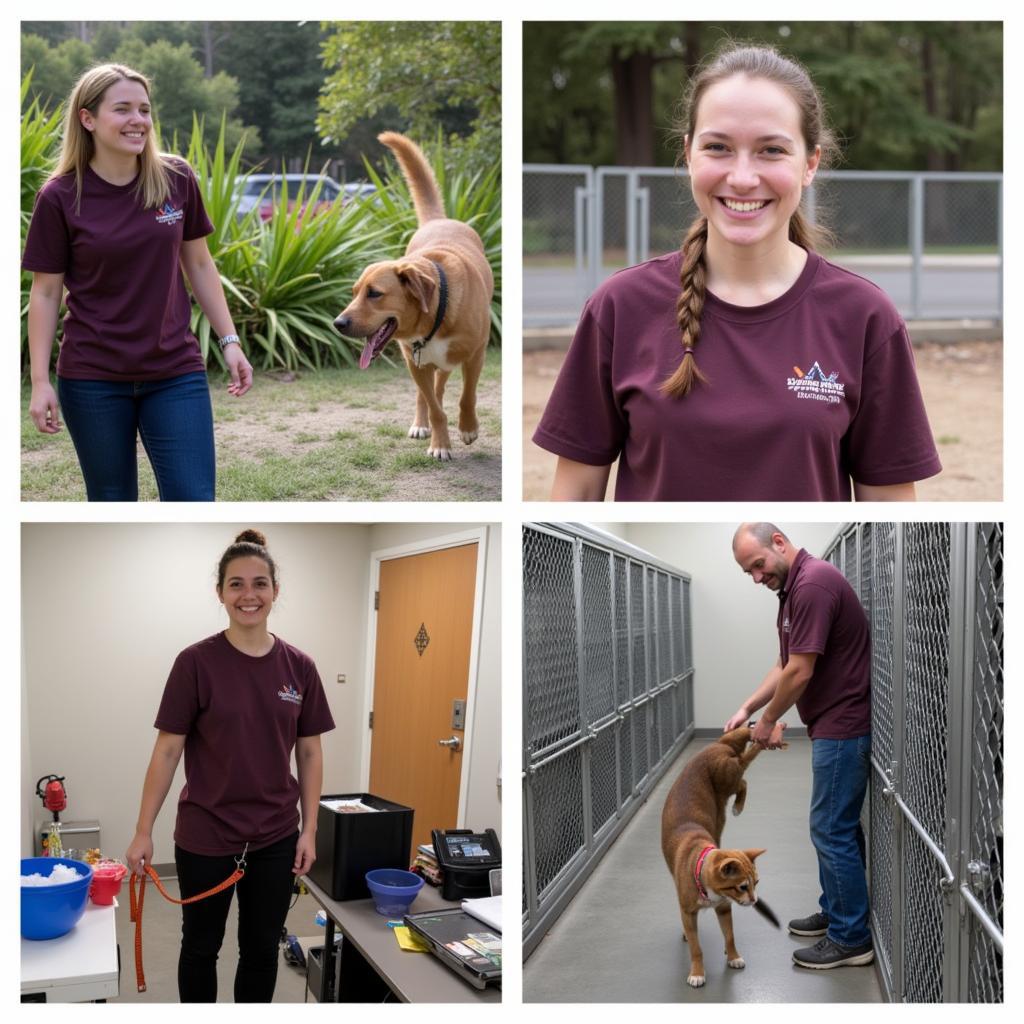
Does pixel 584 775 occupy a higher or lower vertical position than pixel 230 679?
lower

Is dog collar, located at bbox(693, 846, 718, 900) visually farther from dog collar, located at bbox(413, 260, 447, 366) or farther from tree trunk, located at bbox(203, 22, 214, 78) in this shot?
tree trunk, located at bbox(203, 22, 214, 78)

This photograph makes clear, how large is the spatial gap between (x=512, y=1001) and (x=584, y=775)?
5.76 ft

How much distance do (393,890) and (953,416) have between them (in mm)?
6608

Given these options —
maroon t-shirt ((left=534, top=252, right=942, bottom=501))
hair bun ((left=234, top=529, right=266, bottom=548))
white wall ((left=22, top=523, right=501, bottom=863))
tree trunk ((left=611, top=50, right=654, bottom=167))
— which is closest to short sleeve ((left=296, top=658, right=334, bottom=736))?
hair bun ((left=234, top=529, right=266, bottom=548))

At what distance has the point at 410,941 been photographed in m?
2.53

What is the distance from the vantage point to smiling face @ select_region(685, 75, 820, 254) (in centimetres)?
166

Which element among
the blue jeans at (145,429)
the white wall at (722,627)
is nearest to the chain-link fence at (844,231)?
the white wall at (722,627)

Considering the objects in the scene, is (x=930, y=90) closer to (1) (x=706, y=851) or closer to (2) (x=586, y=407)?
(1) (x=706, y=851)

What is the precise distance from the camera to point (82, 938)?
256 centimetres

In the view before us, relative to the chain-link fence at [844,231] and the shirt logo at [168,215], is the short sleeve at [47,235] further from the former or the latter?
the chain-link fence at [844,231]

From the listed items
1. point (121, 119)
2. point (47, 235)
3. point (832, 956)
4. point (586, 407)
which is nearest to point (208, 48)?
point (121, 119)

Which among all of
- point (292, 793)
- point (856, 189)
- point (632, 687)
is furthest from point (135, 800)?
point (856, 189)

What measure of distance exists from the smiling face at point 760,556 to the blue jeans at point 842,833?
699 mm
